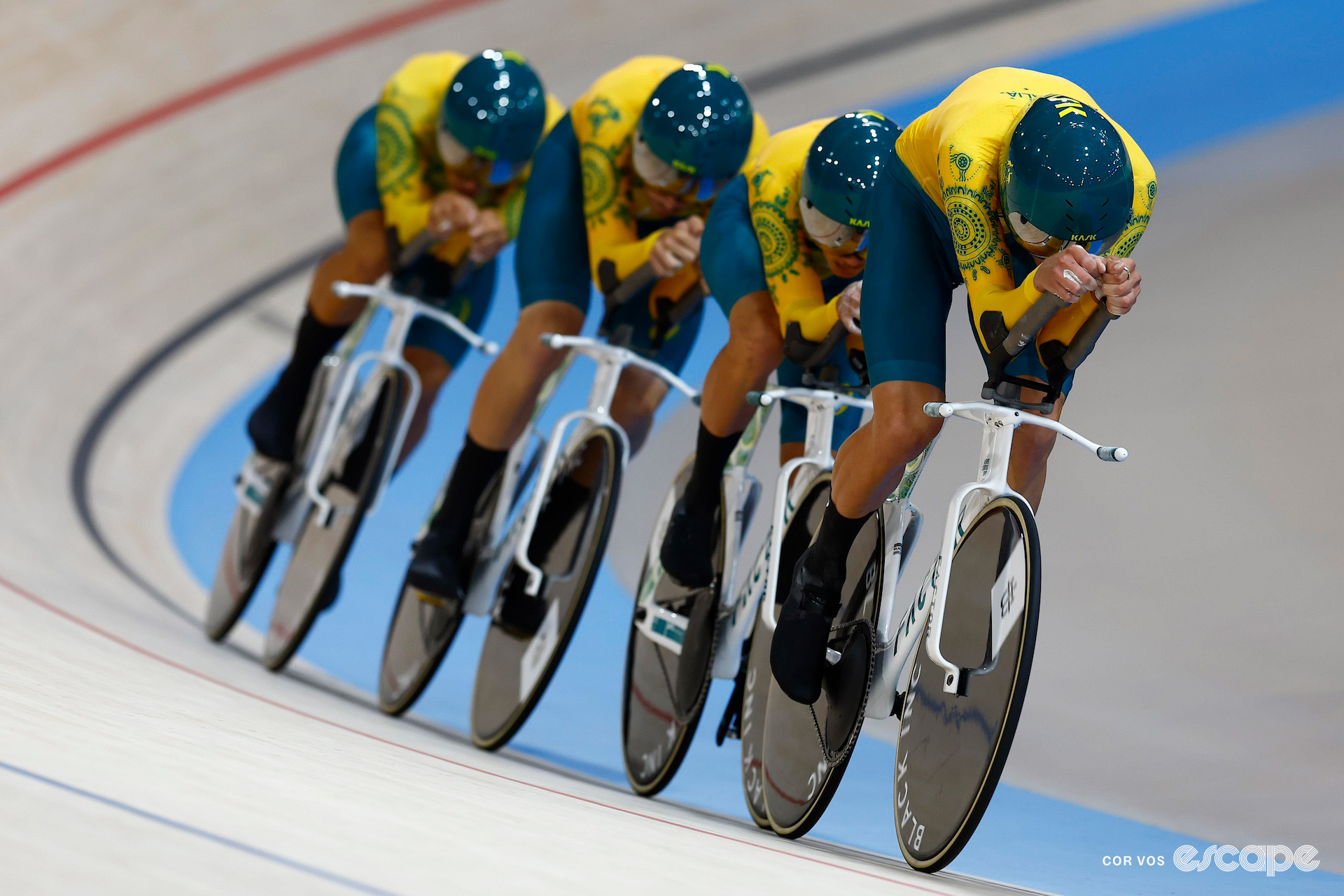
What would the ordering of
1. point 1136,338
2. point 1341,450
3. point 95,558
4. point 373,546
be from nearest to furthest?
1. point 1341,450
2. point 95,558
3. point 1136,338
4. point 373,546

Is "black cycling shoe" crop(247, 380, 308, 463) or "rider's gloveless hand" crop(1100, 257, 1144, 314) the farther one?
"black cycling shoe" crop(247, 380, 308, 463)

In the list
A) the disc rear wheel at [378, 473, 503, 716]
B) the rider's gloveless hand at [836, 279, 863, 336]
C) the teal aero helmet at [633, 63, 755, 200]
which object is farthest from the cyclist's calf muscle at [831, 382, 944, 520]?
the disc rear wheel at [378, 473, 503, 716]

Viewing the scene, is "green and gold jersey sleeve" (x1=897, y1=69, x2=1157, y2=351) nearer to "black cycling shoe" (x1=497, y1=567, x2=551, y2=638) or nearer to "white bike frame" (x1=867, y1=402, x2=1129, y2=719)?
"white bike frame" (x1=867, y1=402, x2=1129, y2=719)

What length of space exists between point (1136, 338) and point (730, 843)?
146 inches

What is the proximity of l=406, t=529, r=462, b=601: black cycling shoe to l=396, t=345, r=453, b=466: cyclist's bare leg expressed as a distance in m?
0.77

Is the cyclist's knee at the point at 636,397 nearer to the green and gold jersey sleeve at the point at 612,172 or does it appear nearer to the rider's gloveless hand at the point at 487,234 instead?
the green and gold jersey sleeve at the point at 612,172

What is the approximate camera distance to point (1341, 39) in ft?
23.7

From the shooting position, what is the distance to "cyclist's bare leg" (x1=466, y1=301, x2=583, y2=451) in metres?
3.31

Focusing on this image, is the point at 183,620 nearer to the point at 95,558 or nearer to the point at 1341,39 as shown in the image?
the point at 95,558

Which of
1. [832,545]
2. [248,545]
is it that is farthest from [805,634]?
[248,545]

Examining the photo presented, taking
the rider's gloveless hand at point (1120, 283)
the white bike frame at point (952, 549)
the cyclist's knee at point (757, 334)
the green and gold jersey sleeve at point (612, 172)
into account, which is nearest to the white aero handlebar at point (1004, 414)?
the white bike frame at point (952, 549)

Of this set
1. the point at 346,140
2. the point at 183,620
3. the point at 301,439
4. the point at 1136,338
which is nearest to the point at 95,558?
the point at 183,620

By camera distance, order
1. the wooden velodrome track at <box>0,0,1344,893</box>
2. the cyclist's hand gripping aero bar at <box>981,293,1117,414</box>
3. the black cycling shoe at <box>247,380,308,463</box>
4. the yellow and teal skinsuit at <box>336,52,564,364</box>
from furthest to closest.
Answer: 1. the black cycling shoe at <box>247,380,308,463</box>
2. the yellow and teal skinsuit at <box>336,52,564,364</box>
3. the cyclist's hand gripping aero bar at <box>981,293,1117,414</box>
4. the wooden velodrome track at <box>0,0,1344,893</box>

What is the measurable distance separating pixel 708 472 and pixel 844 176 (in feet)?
2.38
